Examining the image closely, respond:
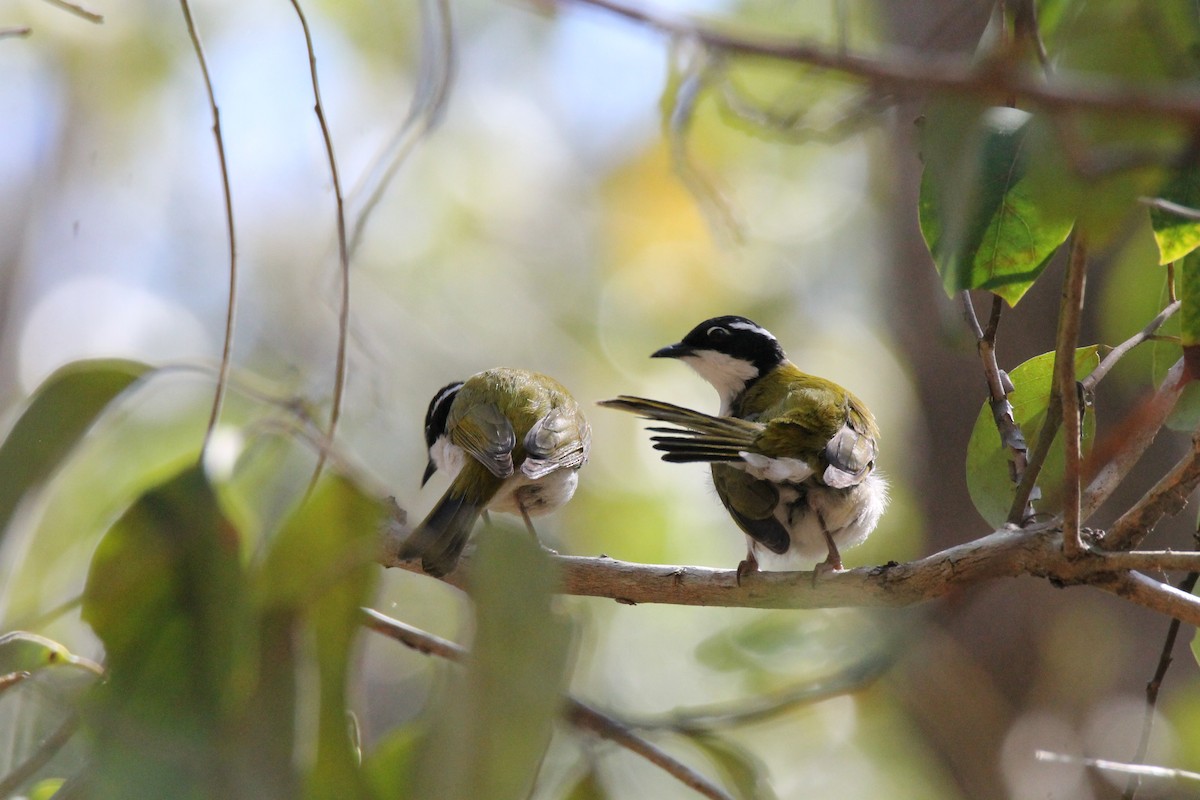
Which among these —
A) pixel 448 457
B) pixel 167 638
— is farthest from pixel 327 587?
pixel 448 457

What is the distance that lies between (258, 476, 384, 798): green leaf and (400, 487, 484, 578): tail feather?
2.25 ft

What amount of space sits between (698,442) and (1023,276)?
926mm

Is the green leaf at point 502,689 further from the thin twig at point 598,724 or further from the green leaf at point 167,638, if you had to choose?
the thin twig at point 598,724

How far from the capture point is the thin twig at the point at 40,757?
5.91 feet

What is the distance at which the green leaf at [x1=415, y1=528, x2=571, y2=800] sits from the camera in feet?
4.56

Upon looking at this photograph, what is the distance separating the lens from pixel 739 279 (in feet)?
31.1

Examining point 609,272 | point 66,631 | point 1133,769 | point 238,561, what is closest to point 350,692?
point 238,561

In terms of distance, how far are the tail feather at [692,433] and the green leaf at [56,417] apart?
968 mm

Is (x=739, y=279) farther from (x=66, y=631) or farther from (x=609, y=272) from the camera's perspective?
(x=66, y=631)

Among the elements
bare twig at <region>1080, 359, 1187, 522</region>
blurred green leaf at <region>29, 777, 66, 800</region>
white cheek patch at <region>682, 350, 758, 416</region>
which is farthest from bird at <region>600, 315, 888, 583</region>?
blurred green leaf at <region>29, 777, 66, 800</region>

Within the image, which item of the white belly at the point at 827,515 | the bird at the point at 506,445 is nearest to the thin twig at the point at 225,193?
the bird at the point at 506,445

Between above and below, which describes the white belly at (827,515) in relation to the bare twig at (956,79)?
below

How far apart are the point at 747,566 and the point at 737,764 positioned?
1.75ft

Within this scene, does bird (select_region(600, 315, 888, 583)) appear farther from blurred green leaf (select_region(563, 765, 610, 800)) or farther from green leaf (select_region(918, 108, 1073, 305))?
green leaf (select_region(918, 108, 1073, 305))
